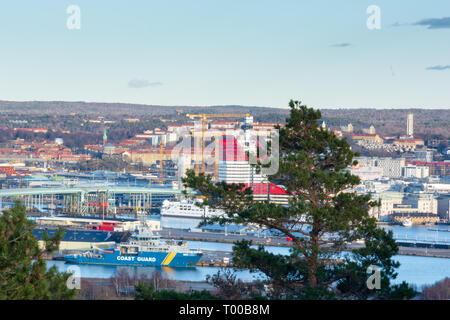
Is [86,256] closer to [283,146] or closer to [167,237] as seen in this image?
[167,237]

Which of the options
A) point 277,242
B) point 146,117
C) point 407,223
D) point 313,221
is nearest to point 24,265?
point 313,221

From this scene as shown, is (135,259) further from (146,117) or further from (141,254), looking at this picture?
(146,117)

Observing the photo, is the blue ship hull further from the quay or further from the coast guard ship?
the quay

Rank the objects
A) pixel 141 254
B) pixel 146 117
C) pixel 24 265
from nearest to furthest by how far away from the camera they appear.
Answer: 1. pixel 24 265
2. pixel 141 254
3. pixel 146 117

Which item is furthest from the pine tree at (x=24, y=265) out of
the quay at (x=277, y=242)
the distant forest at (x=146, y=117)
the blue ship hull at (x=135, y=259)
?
the distant forest at (x=146, y=117)

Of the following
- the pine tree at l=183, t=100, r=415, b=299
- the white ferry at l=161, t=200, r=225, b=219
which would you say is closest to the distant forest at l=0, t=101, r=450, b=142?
the white ferry at l=161, t=200, r=225, b=219

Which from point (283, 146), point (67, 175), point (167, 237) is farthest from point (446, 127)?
point (283, 146)

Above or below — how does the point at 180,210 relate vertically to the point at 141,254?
below
